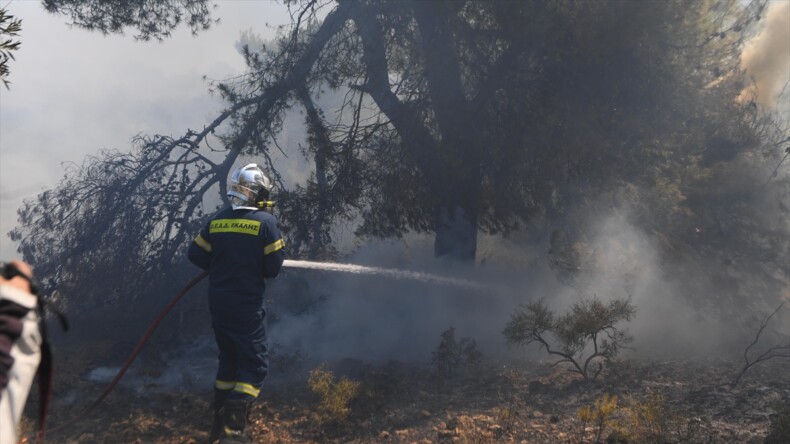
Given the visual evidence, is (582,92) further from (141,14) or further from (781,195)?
(141,14)

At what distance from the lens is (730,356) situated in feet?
23.0

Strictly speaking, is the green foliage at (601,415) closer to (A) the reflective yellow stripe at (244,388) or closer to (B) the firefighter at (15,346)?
(A) the reflective yellow stripe at (244,388)

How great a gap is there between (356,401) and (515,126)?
Answer: 4273mm

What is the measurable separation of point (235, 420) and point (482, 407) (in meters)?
2.14

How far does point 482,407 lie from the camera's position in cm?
536

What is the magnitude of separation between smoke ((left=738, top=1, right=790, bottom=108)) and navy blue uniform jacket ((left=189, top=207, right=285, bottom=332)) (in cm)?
1213

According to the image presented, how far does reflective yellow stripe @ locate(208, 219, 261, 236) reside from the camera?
4328 mm

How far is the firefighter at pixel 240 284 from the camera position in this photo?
4328mm

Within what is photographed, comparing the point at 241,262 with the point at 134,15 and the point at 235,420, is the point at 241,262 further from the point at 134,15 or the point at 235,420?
the point at 134,15

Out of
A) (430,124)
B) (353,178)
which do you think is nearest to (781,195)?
(430,124)

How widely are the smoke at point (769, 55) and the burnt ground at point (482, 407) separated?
28.5 feet

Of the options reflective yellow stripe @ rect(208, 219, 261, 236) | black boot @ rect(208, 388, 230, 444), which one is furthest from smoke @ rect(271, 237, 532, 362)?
reflective yellow stripe @ rect(208, 219, 261, 236)

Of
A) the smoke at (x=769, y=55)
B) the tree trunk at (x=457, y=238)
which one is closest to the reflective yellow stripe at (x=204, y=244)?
the tree trunk at (x=457, y=238)

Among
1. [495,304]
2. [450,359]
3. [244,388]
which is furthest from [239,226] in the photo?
[495,304]
